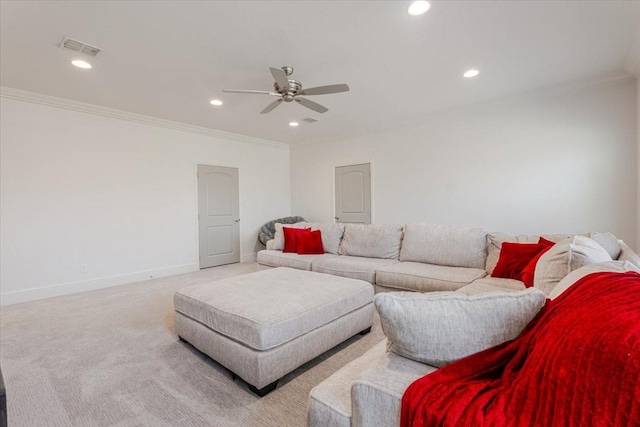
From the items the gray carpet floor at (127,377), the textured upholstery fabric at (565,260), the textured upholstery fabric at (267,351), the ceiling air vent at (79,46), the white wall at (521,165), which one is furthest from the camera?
the white wall at (521,165)

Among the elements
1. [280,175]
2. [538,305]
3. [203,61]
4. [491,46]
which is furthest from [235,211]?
[538,305]

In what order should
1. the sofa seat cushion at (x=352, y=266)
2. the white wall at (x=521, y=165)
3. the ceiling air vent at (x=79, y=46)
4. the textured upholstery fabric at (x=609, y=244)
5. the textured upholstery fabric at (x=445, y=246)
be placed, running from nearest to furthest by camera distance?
the textured upholstery fabric at (x=609, y=244) → the ceiling air vent at (x=79, y=46) → the textured upholstery fabric at (x=445, y=246) → the sofa seat cushion at (x=352, y=266) → the white wall at (x=521, y=165)

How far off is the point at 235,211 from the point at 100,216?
2.23 m

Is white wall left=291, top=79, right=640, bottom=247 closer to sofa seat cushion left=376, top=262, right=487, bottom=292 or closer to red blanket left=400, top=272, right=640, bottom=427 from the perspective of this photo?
sofa seat cushion left=376, top=262, right=487, bottom=292

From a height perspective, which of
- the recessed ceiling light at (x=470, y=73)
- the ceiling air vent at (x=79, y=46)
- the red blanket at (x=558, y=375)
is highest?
the recessed ceiling light at (x=470, y=73)

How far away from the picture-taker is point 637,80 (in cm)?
328

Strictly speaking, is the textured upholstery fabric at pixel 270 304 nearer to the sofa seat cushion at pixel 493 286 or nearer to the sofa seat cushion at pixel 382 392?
→ the sofa seat cushion at pixel 493 286

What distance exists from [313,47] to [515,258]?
8.63 ft

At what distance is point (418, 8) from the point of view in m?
2.15

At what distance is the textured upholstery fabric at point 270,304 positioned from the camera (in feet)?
5.96

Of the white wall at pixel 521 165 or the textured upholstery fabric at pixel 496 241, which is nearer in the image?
the textured upholstery fabric at pixel 496 241

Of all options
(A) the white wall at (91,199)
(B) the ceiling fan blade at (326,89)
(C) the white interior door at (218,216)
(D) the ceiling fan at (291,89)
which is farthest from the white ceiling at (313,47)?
(C) the white interior door at (218,216)

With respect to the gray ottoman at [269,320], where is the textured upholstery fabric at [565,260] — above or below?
above

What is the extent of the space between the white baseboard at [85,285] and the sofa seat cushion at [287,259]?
1703 mm
